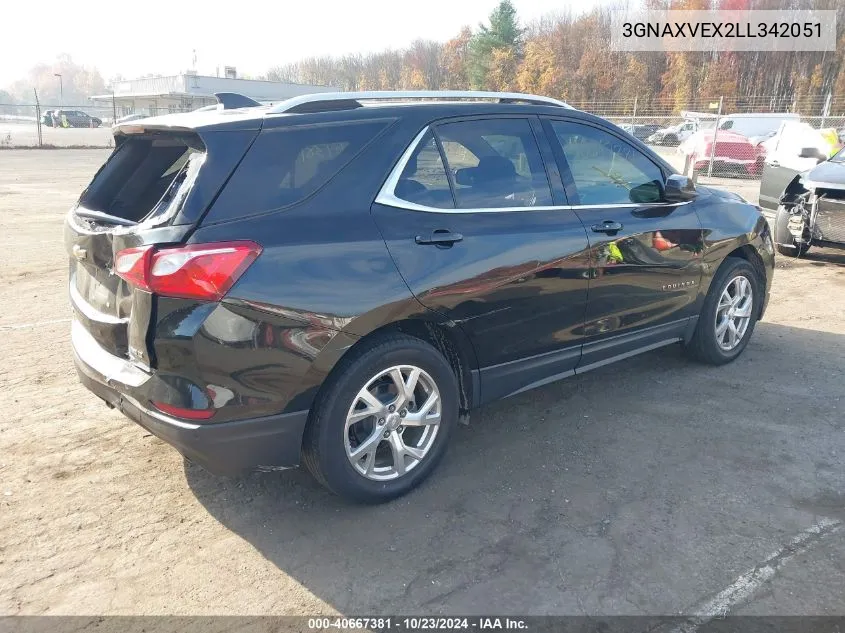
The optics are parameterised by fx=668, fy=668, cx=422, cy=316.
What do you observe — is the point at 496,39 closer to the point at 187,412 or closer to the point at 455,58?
the point at 455,58

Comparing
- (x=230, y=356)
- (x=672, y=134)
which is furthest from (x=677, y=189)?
(x=672, y=134)

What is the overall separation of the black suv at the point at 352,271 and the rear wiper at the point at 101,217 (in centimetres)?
1

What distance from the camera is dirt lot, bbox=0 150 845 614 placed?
2.57 metres

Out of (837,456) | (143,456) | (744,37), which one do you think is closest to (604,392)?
(837,456)

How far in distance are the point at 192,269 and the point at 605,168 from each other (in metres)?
2.59

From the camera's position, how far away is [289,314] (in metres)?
2.64

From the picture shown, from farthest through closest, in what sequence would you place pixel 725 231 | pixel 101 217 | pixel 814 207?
pixel 814 207
pixel 725 231
pixel 101 217

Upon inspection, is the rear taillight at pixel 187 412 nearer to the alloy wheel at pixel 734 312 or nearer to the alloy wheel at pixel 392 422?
the alloy wheel at pixel 392 422

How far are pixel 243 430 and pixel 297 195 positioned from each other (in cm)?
99

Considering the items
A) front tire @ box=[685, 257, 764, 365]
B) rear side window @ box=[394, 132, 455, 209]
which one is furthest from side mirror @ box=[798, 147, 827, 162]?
rear side window @ box=[394, 132, 455, 209]

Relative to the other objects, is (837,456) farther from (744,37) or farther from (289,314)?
(744,37)

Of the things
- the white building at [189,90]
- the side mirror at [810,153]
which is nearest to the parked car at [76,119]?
the white building at [189,90]

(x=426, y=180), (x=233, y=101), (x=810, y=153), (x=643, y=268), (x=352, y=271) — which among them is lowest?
(x=643, y=268)

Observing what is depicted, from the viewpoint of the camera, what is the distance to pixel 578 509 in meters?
3.12
